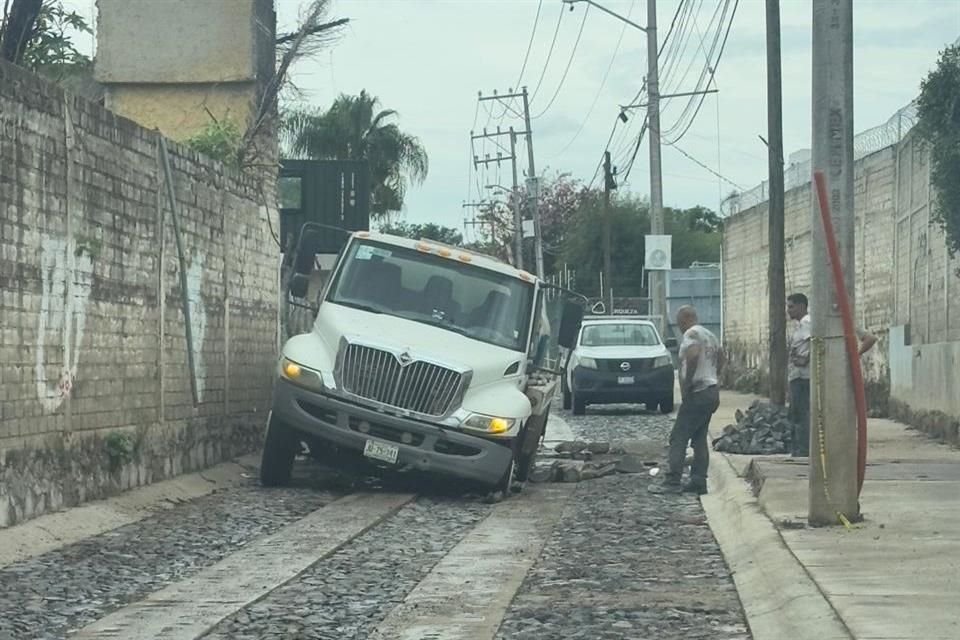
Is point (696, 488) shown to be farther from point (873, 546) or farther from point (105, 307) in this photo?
point (105, 307)

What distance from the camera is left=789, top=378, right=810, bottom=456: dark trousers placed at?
1639 cm

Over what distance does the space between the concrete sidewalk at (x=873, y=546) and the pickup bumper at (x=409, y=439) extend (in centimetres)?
212

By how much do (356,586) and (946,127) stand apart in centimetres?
1120

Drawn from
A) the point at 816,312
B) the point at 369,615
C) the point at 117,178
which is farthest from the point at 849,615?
the point at 117,178

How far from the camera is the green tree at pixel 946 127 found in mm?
18281

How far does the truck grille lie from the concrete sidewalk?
261cm

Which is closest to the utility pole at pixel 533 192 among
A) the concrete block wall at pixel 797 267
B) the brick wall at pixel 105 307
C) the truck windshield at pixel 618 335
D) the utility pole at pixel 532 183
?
the utility pole at pixel 532 183

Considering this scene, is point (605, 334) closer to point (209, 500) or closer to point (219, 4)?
point (219, 4)

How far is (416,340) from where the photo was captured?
1585 centimetres

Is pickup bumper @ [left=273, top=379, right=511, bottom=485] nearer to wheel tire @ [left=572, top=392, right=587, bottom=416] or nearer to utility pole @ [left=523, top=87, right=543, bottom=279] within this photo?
wheel tire @ [left=572, top=392, right=587, bottom=416]

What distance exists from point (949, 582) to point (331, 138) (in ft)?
203

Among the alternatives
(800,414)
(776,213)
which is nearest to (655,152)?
(776,213)

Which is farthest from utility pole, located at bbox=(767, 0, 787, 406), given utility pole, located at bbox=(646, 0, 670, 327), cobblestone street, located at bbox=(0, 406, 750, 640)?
utility pole, located at bbox=(646, 0, 670, 327)

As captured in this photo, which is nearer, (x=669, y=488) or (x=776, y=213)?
(x=669, y=488)
